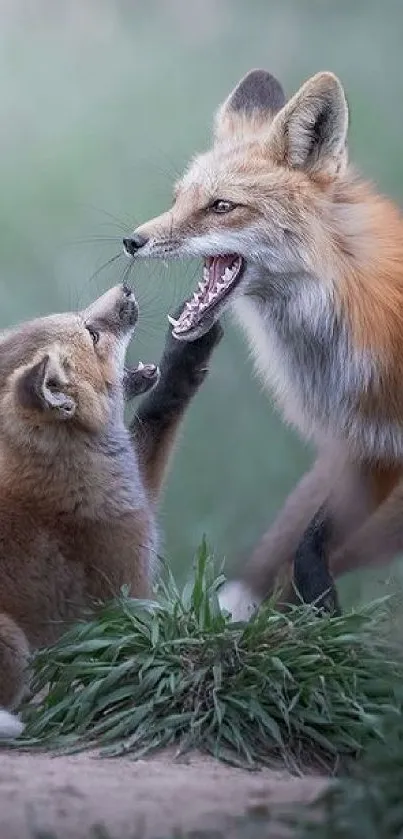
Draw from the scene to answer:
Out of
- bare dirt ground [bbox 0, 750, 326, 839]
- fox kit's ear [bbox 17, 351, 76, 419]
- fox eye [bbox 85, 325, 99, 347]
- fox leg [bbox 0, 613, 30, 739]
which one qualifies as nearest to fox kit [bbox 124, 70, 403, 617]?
fox eye [bbox 85, 325, 99, 347]

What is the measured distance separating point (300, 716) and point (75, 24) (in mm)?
3004

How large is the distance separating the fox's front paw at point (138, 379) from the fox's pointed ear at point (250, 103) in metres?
0.86

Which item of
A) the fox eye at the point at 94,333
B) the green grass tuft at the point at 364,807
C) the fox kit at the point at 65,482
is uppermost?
the fox eye at the point at 94,333

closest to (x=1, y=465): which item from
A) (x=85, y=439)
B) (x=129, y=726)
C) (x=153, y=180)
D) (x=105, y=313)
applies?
(x=85, y=439)

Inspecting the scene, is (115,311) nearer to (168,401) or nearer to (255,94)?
(168,401)

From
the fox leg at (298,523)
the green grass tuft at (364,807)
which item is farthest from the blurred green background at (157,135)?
the green grass tuft at (364,807)

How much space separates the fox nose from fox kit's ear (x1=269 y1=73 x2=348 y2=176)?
0.52 metres

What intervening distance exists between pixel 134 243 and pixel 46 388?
1.88 ft

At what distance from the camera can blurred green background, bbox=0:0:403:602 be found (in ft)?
17.0

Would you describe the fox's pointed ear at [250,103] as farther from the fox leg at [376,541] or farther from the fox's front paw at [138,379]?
the fox leg at [376,541]

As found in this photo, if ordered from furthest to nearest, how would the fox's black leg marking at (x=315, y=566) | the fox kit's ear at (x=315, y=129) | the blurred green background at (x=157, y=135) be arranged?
1. the blurred green background at (x=157, y=135)
2. the fox's black leg marking at (x=315, y=566)
3. the fox kit's ear at (x=315, y=129)

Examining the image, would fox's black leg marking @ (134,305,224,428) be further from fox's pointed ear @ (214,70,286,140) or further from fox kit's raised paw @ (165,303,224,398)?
fox's pointed ear @ (214,70,286,140)

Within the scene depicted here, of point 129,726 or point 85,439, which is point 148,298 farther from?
point 129,726

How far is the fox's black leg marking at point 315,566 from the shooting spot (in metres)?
4.35
